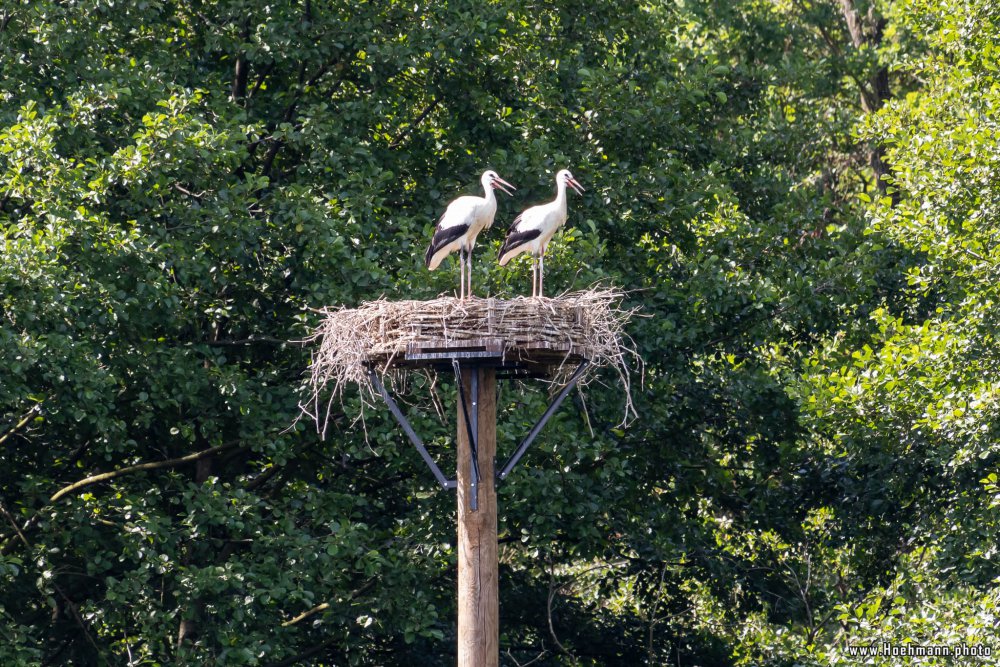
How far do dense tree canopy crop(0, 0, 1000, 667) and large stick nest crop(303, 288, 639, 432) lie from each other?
2796 mm

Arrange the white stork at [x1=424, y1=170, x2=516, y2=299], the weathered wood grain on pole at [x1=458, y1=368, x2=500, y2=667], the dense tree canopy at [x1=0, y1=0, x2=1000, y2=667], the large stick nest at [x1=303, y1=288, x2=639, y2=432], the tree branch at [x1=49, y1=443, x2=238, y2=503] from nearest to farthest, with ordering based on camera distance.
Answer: the large stick nest at [x1=303, y1=288, x2=639, y2=432] < the weathered wood grain on pole at [x1=458, y1=368, x2=500, y2=667] < the white stork at [x1=424, y1=170, x2=516, y2=299] < the dense tree canopy at [x1=0, y1=0, x2=1000, y2=667] < the tree branch at [x1=49, y1=443, x2=238, y2=503]

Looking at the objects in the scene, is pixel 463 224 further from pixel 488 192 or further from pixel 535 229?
pixel 535 229

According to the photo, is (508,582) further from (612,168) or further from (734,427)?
(612,168)

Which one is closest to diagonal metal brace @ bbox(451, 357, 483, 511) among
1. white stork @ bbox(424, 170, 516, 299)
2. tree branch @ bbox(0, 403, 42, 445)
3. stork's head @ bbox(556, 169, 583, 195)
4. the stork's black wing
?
white stork @ bbox(424, 170, 516, 299)

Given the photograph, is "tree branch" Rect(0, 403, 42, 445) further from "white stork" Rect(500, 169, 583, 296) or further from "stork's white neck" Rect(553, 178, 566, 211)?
"stork's white neck" Rect(553, 178, 566, 211)

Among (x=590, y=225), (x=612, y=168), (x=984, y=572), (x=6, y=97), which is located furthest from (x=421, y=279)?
(x=984, y=572)

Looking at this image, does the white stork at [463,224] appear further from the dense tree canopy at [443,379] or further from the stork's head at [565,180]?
the dense tree canopy at [443,379]

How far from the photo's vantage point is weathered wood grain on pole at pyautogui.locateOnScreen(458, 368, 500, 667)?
9.09m

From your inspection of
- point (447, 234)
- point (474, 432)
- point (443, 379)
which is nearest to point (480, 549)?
point (474, 432)

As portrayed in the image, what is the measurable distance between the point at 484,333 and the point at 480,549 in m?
1.37

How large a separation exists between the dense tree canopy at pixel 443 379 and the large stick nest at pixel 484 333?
280 centimetres

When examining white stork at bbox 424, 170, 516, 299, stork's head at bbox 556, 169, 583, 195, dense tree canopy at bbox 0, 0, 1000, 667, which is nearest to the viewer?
white stork at bbox 424, 170, 516, 299

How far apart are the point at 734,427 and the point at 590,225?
2.96 meters

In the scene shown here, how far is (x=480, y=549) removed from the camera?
362 inches
